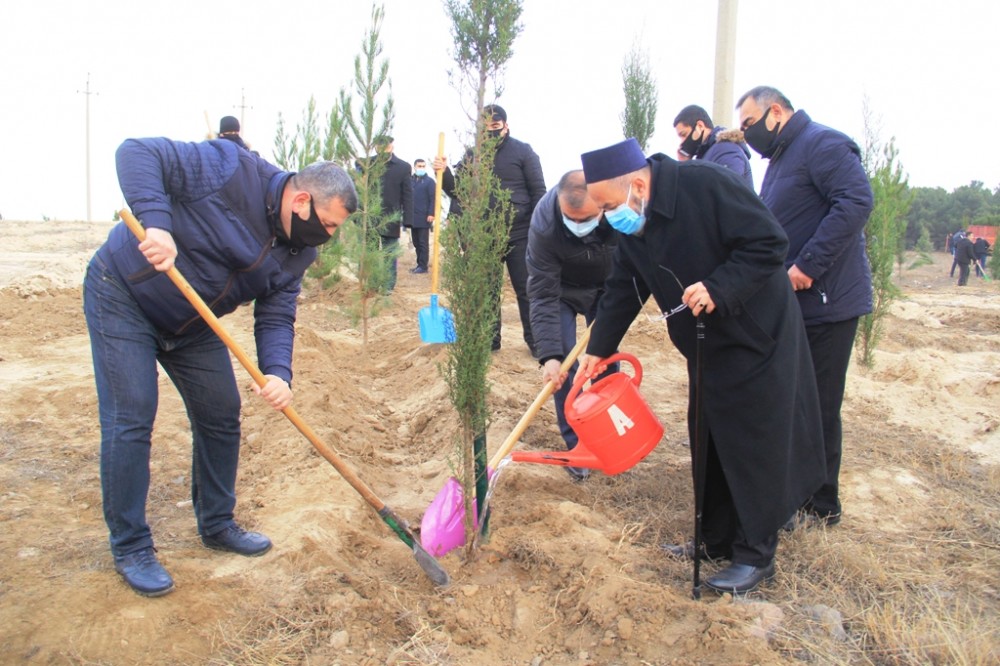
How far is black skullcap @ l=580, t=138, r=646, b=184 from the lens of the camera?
292 cm

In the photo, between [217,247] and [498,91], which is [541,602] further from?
[498,91]

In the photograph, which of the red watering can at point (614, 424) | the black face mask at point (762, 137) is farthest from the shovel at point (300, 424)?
the black face mask at point (762, 137)

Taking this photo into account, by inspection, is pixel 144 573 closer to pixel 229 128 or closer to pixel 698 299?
pixel 698 299

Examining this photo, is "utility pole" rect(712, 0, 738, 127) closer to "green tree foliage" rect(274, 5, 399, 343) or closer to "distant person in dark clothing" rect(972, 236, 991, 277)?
"green tree foliage" rect(274, 5, 399, 343)

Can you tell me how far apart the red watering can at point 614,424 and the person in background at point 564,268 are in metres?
0.27

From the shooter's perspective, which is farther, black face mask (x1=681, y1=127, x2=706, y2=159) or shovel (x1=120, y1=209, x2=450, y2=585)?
black face mask (x1=681, y1=127, x2=706, y2=159)

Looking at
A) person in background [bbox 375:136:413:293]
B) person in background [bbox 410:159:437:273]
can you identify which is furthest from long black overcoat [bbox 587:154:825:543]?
person in background [bbox 410:159:437:273]

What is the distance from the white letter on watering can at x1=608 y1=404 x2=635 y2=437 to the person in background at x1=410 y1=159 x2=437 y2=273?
10.1 metres

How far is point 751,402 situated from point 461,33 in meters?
2.47

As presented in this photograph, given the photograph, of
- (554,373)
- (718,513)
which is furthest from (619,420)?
(718,513)

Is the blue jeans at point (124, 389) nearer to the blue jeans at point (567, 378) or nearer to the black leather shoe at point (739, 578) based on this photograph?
the blue jeans at point (567, 378)

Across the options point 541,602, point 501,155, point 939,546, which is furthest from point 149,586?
point 501,155

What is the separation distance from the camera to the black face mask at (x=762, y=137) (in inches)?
149

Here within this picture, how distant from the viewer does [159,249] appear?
2.74 meters
